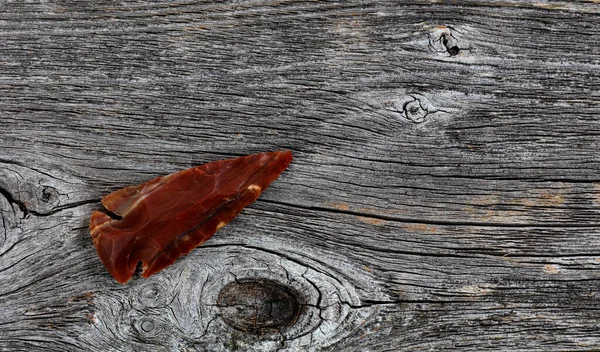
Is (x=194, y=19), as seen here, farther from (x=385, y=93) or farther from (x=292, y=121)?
(x=385, y=93)

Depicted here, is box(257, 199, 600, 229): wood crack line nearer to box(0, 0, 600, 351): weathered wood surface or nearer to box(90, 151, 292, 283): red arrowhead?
box(0, 0, 600, 351): weathered wood surface

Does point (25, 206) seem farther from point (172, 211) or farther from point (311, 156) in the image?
point (311, 156)

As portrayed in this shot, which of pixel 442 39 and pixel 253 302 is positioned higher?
pixel 442 39

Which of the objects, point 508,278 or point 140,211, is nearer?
point 140,211

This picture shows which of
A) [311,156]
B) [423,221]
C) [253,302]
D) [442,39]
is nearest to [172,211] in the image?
[253,302]

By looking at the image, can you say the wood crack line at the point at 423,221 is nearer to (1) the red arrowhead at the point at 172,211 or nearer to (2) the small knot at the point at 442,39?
(1) the red arrowhead at the point at 172,211

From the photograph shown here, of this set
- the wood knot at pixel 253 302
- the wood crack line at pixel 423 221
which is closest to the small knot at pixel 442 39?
the wood crack line at pixel 423 221

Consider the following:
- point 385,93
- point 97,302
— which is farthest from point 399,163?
point 97,302

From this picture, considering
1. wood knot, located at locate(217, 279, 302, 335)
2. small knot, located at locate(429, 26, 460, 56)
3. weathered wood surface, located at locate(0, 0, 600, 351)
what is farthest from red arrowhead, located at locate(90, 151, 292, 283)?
small knot, located at locate(429, 26, 460, 56)
